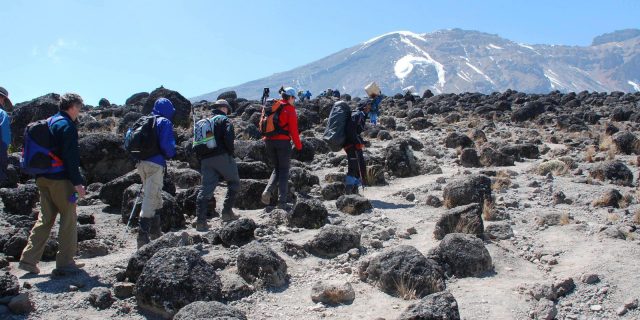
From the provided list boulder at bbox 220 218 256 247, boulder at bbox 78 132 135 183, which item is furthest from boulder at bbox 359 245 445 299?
boulder at bbox 78 132 135 183

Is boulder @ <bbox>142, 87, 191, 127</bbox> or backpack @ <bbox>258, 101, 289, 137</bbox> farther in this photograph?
boulder @ <bbox>142, 87, 191, 127</bbox>

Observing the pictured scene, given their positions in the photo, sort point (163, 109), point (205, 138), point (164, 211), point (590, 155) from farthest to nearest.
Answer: point (590, 155), point (164, 211), point (205, 138), point (163, 109)

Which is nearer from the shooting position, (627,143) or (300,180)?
(300,180)

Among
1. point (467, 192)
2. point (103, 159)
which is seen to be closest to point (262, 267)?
point (467, 192)

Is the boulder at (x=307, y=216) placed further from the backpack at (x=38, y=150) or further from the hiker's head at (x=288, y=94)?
the backpack at (x=38, y=150)

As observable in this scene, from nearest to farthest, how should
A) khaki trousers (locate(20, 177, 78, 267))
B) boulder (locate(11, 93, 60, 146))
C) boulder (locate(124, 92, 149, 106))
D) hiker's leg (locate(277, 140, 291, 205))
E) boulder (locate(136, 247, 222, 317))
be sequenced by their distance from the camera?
1. boulder (locate(136, 247, 222, 317))
2. khaki trousers (locate(20, 177, 78, 267))
3. hiker's leg (locate(277, 140, 291, 205))
4. boulder (locate(11, 93, 60, 146))
5. boulder (locate(124, 92, 149, 106))

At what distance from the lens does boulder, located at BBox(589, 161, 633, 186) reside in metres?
10.2

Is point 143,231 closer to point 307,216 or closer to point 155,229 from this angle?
point 155,229

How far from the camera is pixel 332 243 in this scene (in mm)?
6883

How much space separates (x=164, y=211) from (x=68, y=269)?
1975 millimetres

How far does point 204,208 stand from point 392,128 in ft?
44.1

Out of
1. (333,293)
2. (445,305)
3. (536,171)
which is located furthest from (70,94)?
(536,171)

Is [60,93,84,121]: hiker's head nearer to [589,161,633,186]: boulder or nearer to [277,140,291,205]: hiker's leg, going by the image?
[277,140,291,205]: hiker's leg

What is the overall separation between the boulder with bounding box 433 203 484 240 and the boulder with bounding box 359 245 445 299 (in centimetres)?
122
